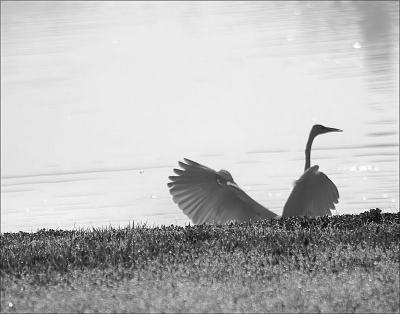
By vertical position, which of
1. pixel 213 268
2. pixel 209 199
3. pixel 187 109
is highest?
pixel 187 109

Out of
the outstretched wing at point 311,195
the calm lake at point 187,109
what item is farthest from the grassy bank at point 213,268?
the calm lake at point 187,109

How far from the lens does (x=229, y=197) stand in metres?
9.95

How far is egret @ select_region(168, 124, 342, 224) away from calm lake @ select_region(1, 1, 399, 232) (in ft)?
9.54

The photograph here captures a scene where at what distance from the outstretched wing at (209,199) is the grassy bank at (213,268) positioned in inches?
41.1

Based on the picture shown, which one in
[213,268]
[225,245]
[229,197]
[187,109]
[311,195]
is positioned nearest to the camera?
[213,268]

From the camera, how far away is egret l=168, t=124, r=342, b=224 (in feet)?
31.6

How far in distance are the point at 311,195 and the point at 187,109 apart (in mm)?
14649

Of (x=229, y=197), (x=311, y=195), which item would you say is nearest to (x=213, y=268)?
(x=311, y=195)

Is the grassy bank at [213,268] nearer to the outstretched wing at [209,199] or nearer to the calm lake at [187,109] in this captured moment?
the outstretched wing at [209,199]

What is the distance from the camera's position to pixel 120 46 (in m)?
38.5

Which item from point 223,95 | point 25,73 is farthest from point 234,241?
point 25,73

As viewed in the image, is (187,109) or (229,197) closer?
(229,197)

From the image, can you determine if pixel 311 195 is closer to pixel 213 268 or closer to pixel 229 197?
pixel 229 197

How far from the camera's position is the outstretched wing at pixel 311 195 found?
9602mm
